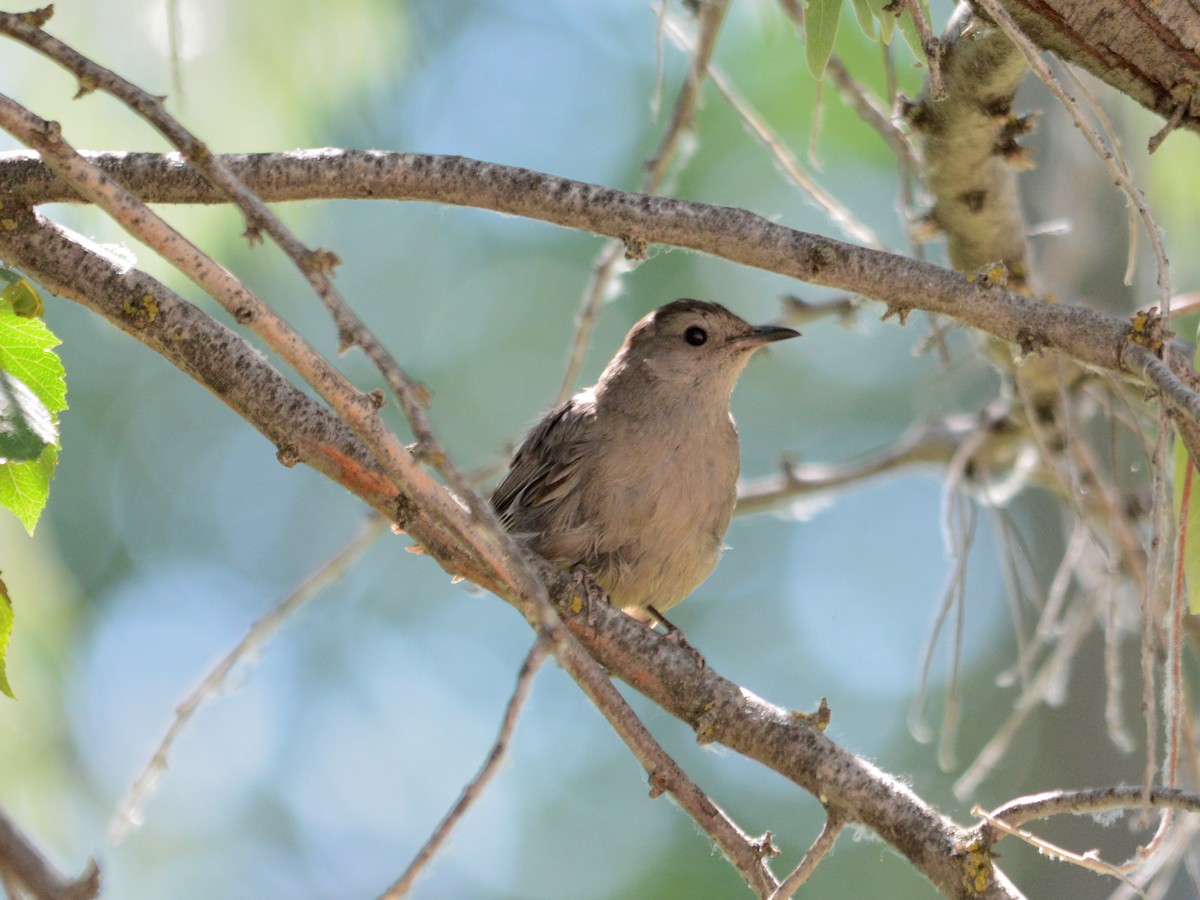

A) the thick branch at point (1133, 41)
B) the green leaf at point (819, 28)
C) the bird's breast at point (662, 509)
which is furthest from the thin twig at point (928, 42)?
the bird's breast at point (662, 509)

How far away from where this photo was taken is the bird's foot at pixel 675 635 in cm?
333

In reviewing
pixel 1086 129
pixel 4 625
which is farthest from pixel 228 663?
pixel 1086 129

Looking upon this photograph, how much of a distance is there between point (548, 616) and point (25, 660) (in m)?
2.86

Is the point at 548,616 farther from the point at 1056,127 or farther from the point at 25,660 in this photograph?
the point at 1056,127

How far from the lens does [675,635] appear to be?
161 inches

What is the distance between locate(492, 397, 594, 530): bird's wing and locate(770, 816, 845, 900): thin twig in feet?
6.65

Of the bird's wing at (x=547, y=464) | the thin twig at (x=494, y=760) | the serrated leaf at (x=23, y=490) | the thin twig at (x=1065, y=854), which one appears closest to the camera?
the thin twig at (x=494, y=760)

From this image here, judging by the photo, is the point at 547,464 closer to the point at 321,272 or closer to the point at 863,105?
the point at 863,105

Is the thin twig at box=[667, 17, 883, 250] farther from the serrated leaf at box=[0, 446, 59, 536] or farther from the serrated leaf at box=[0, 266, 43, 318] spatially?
the serrated leaf at box=[0, 446, 59, 536]

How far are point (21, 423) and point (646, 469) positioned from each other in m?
2.52

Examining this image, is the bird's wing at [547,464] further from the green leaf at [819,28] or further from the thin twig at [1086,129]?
the thin twig at [1086,129]

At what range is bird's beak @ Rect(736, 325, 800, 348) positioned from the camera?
473 cm

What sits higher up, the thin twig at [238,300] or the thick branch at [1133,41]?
the thick branch at [1133,41]

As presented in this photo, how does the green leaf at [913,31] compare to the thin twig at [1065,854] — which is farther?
the green leaf at [913,31]
